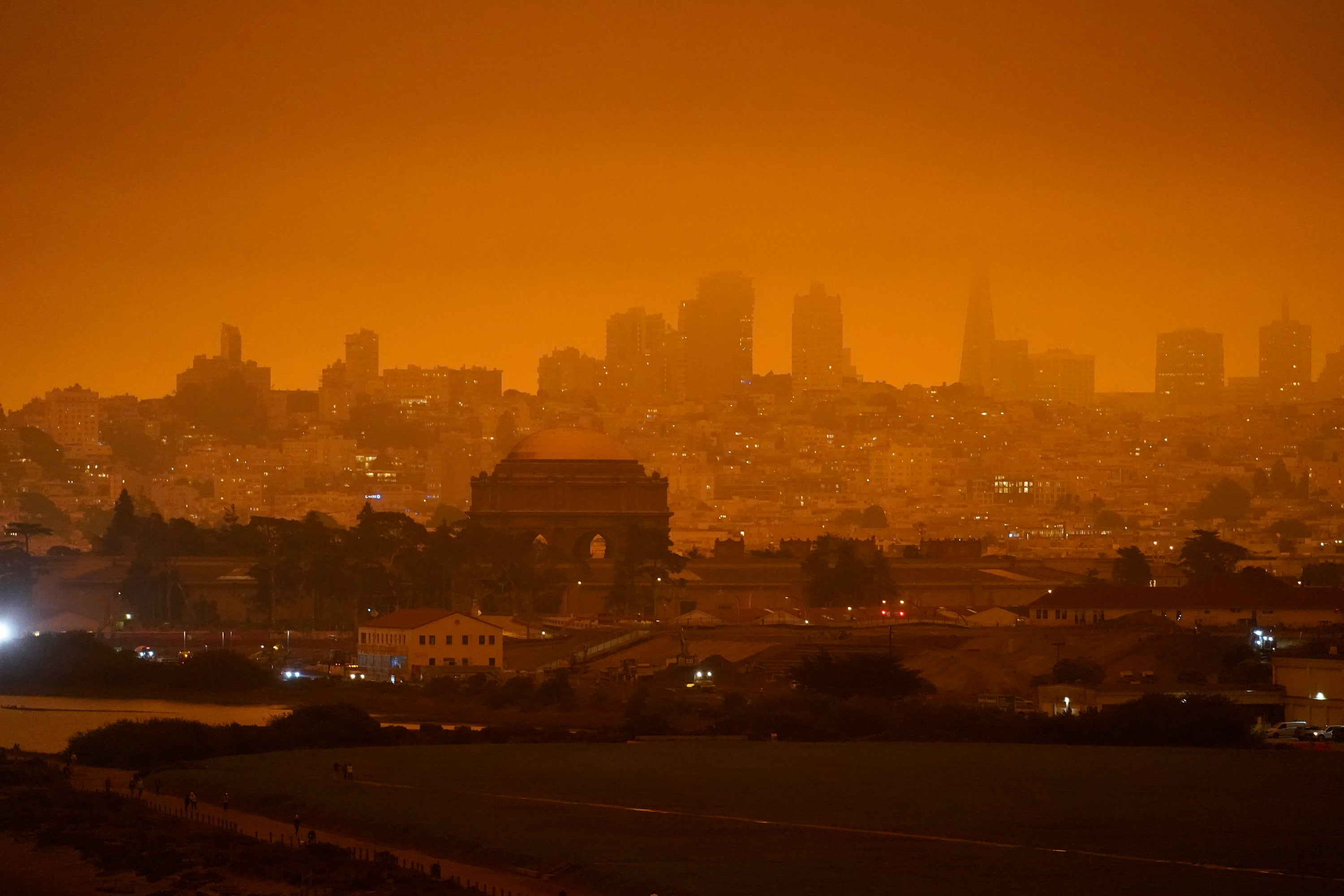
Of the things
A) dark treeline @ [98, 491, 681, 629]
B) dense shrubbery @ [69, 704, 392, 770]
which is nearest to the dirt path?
dense shrubbery @ [69, 704, 392, 770]

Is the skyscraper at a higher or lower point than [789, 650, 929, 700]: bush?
higher

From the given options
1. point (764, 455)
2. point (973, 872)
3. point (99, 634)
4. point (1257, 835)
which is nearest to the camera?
point (973, 872)

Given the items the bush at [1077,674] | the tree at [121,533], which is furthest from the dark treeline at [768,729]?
the tree at [121,533]

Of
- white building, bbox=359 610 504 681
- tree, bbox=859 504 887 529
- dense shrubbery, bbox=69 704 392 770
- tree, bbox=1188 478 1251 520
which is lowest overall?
dense shrubbery, bbox=69 704 392 770

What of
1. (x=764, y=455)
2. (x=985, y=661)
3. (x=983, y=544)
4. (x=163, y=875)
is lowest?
(x=163, y=875)

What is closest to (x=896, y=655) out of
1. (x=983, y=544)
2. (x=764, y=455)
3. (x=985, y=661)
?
(x=985, y=661)

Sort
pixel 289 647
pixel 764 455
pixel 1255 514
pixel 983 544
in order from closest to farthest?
pixel 289 647 → pixel 983 544 → pixel 1255 514 → pixel 764 455

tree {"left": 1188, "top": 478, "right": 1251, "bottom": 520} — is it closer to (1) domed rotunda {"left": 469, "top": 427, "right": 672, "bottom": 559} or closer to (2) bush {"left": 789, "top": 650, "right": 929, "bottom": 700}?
(1) domed rotunda {"left": 469, "top": 427, "right": 672, "bottom": 559}

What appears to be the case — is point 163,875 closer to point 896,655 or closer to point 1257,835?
point 1257,835
